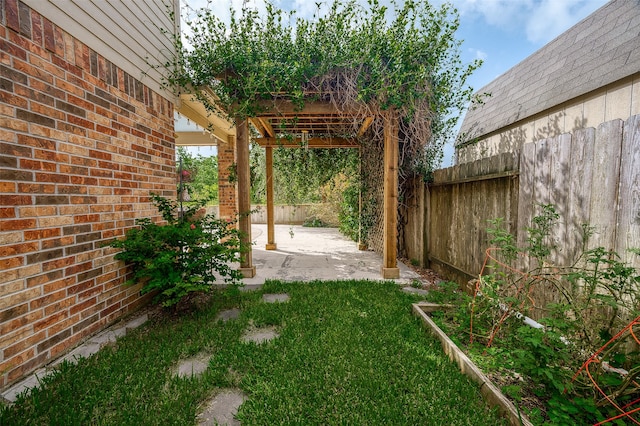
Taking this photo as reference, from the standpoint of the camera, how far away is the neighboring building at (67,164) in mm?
1595

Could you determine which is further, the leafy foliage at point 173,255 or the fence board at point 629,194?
the leafy foliage at point 173,255

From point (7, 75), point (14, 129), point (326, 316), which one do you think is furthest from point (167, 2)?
point (326, 316)

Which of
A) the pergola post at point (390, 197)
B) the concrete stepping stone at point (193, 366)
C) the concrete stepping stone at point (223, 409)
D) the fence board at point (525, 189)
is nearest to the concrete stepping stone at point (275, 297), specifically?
the concrete stepping stone at point (193, 366)

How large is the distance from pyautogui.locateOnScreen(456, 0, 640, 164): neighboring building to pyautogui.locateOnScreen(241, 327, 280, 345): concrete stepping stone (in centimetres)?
351

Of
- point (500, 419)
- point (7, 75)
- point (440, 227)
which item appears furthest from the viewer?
point (440, 227)

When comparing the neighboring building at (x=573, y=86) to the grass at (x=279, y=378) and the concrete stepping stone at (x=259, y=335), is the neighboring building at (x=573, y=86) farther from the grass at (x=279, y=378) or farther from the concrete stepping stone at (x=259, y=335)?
the concrete stepping stone at (x=259, y=335)

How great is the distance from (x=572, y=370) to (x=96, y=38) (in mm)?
3939

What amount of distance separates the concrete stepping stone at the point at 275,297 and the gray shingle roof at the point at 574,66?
11.4ft

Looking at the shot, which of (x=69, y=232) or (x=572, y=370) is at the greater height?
(x=69, y=232)

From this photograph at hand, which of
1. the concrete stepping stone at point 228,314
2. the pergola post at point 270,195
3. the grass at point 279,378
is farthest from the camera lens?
the pergola post at point 270,195

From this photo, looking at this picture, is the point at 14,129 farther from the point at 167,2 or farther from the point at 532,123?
the point at 532,123

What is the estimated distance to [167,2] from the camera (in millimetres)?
3205

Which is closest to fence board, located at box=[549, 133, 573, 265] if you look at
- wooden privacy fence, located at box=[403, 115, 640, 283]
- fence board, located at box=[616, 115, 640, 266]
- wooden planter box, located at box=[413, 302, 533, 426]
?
wooden privacy fence, located at box=[403, 115, 640, 283]

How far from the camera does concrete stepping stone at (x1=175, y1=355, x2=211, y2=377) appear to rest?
174 centimetres
